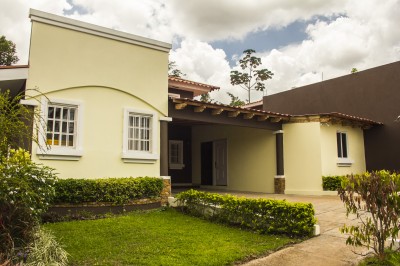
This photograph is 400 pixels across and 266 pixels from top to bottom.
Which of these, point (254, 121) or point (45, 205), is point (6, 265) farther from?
point (254, 121)

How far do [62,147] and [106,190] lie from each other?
159 cm

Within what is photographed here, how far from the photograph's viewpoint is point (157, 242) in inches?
240

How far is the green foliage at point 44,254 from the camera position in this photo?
4.66 meters

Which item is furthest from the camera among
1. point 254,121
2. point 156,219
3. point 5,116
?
point 254,121

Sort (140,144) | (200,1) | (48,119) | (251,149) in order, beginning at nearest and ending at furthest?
(48,119) < (140,144) < (200,1) < (251,149)

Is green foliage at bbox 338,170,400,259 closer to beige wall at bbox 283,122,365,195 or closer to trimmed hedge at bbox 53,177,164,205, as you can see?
trimmed hedge at bbox 53,177,164,205

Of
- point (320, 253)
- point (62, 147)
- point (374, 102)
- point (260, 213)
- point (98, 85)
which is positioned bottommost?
point (320, 253)

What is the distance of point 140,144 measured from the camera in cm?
1036

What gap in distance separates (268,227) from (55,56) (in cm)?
670

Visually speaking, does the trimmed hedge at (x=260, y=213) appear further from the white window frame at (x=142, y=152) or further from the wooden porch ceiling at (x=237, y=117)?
the wooden porch ceiling at (x=237, y=117)

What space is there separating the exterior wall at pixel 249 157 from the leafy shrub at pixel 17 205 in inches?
391

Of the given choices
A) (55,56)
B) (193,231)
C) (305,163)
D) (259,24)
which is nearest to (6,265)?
(193,231)

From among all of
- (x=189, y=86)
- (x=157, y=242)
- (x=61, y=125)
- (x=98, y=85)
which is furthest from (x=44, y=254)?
(x=189, y=86)

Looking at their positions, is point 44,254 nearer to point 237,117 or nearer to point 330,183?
point 237,117
